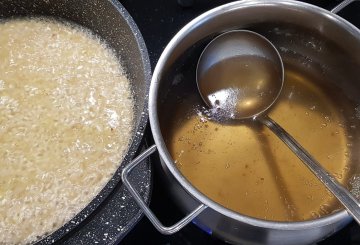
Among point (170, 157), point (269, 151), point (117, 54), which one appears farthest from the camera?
point (117, 54)

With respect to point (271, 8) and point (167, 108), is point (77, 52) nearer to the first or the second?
point (167, 108)

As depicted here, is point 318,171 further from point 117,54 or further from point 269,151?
point 117,54

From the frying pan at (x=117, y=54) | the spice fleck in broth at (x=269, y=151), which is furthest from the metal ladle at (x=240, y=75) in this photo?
the frying pan at (x=117, y=54)

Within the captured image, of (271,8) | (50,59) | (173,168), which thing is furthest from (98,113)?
(271,8)

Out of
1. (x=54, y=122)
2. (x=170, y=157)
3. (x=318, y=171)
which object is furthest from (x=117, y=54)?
(x=318, y=171)

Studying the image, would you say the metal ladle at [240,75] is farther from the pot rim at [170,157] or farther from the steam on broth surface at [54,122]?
the steam on broth surface at [54,122]

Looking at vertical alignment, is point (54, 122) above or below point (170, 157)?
below
